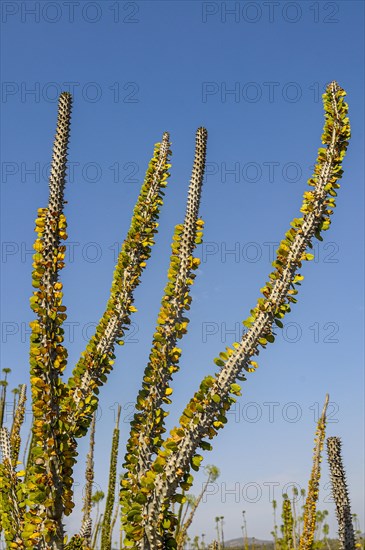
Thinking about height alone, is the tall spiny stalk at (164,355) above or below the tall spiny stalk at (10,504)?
above

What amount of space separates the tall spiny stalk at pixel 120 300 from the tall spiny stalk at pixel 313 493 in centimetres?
465

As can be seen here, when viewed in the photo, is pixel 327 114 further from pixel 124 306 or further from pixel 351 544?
pixel 351 544

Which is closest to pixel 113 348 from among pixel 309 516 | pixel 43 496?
pixel 43 496

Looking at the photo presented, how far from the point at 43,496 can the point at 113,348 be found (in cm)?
227

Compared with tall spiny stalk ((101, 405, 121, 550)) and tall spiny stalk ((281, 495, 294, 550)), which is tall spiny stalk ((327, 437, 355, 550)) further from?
tall spiny stalk ((101, 405, 121, 550))

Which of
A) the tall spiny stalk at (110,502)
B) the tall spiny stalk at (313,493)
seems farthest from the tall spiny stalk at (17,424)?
the tall spiny stalk at (313,493)

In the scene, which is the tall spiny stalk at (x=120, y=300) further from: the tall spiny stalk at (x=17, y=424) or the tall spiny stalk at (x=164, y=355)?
the tall spiny stalk at (x=17, y=424)

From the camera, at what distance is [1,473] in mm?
7238

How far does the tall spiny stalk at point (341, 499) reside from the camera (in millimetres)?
10391

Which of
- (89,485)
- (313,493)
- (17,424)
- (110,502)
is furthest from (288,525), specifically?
(17,424)

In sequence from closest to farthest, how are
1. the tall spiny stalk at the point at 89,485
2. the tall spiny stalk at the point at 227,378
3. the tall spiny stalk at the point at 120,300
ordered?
the tall spiny stalk at the point at 227,378
the tall spiny stalk at the point at 120,300
the tall spiny stalk at the point at 89,485

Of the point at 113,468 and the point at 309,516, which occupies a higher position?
the point at 113,468

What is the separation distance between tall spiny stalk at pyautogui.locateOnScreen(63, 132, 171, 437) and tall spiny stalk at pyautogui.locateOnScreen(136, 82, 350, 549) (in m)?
1.10

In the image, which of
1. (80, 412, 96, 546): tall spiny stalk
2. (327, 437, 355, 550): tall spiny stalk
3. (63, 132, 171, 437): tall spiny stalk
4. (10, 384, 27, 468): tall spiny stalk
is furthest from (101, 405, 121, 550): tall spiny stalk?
(63, 132, 171, 437): tall spiny stalk
